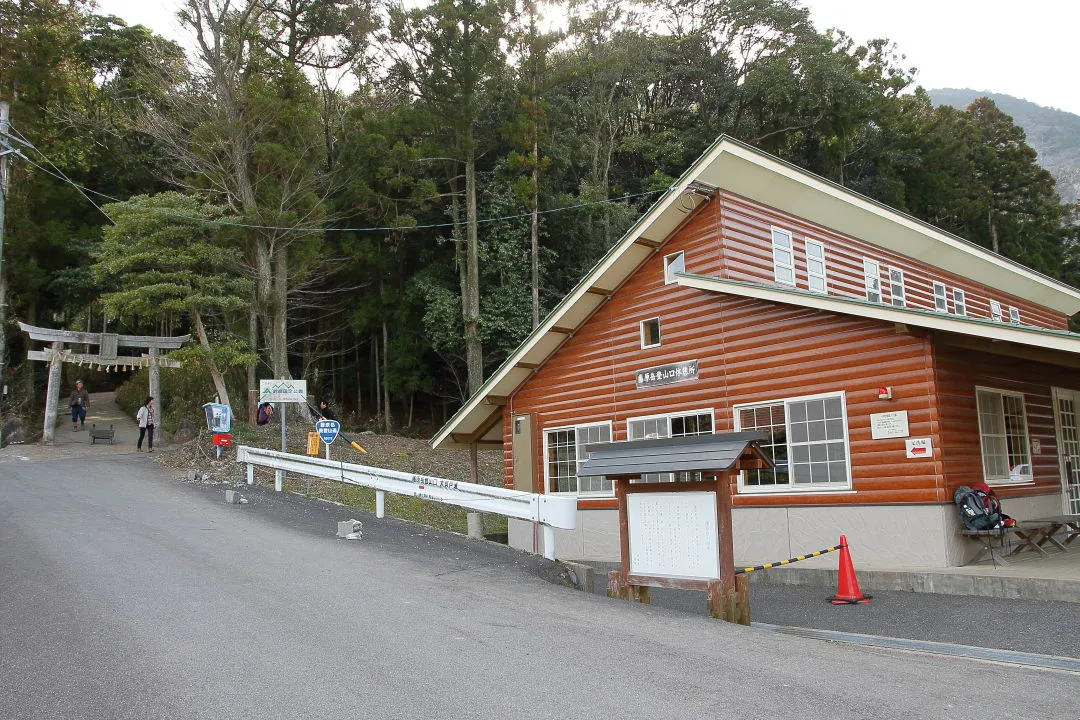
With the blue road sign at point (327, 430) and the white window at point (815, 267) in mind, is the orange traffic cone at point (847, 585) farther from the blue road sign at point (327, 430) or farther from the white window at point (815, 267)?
the blue road sign at point (327, 430)

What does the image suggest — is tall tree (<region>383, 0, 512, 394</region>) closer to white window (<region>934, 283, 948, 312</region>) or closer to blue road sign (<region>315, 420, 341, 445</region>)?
blue road sign (<region>315, 420, 341, 445</region>)

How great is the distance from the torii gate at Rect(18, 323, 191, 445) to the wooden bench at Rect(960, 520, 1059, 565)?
76.5 ft

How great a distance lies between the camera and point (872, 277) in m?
16.4

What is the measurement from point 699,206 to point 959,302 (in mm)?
8320

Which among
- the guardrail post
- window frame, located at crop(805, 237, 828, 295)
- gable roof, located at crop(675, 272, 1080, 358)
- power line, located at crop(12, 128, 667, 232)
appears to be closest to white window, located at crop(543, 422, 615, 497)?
gable roof, located at crop(675, 272, 1080, 358)

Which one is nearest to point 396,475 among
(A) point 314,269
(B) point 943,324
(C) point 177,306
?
(B) point 943,324

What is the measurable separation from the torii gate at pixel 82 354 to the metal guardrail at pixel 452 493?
11.3 meters

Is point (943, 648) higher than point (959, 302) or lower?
lower

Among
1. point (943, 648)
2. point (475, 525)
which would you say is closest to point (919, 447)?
point (943, 648)

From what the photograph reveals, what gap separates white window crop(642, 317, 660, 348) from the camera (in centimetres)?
1418

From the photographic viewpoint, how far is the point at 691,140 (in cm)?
3438

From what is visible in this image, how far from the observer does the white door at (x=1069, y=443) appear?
13.1 m

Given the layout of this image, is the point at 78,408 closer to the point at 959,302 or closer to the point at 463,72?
the point at 463,72

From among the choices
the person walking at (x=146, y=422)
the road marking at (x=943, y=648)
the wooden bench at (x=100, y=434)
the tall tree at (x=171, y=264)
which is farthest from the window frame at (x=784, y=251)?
the wooden bench at (x=100, y=434)
